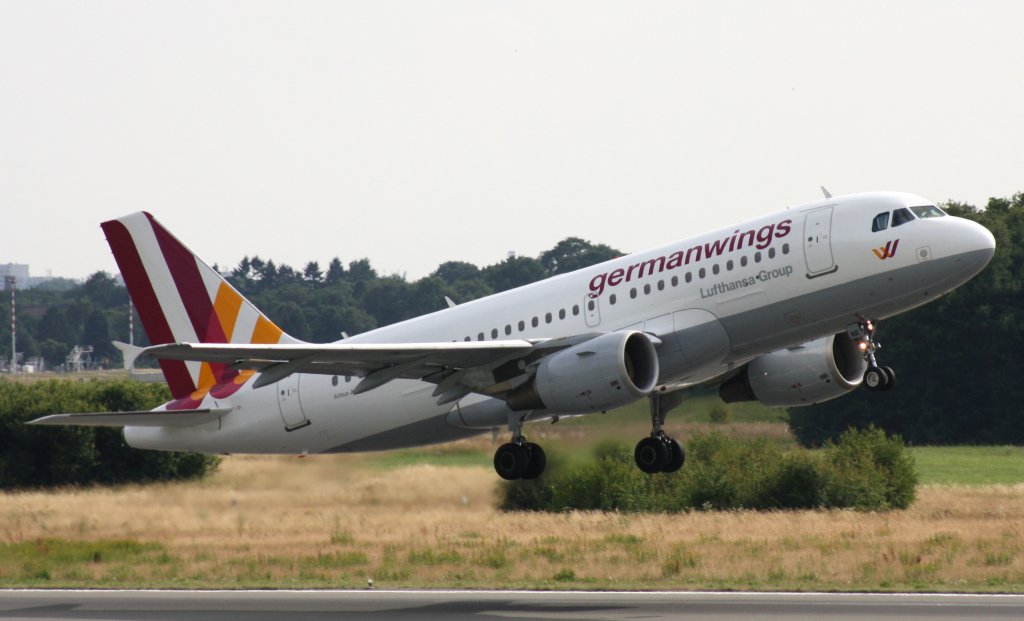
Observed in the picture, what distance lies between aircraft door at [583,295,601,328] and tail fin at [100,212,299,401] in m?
9.28

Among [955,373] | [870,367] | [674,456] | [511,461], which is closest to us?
[870,367]

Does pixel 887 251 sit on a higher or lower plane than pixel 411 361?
higher

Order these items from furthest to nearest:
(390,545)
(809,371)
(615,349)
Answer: (390,545), (809,371), (615,349)

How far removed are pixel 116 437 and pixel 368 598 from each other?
25.6 m

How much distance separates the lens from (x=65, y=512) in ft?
140

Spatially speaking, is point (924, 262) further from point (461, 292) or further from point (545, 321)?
point (461, 292)


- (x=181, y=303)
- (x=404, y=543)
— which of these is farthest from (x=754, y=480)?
(x=181, y=303)

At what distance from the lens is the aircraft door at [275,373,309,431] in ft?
114

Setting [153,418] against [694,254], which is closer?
[694,254]

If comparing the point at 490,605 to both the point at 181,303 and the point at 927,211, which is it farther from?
the point at 927,211

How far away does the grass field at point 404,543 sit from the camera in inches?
1467

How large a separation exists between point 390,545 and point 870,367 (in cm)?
1649

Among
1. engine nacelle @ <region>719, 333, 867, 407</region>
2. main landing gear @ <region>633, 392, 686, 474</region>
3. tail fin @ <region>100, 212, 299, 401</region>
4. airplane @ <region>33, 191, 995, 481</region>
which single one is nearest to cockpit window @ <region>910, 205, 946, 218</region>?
airplane @ <region>33, 191, 995, 481</region>

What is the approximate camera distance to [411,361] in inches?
1196
